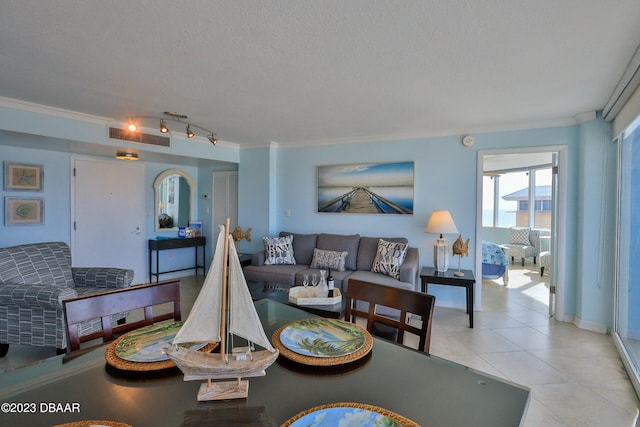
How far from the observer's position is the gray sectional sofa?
143 inches

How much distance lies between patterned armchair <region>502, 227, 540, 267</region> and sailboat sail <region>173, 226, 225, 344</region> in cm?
677

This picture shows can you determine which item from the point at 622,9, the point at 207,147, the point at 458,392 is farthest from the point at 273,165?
the point at 458,392

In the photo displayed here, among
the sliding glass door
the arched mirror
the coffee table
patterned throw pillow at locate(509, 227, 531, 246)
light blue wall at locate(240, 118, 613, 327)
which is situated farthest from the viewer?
patterned throw pillow at locate(509, 227, 531, 246)

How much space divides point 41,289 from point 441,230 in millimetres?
3821

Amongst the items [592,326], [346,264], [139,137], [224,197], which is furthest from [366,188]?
[139,137]

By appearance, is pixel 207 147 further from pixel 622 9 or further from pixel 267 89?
pixel 622 9

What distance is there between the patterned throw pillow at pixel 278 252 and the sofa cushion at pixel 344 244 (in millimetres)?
419

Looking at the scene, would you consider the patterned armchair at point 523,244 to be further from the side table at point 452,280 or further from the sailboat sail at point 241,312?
the sailboat sail at point 241,312

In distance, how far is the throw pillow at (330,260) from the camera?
405 cm

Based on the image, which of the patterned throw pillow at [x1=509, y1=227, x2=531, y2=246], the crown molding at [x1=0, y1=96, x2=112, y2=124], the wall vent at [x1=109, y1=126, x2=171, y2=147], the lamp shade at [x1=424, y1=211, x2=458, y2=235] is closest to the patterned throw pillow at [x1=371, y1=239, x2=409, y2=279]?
the lamp shade at [x1=424, y1=211, x2=458, y2=235]

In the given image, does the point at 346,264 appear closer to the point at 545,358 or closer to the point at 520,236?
the point at 545,358

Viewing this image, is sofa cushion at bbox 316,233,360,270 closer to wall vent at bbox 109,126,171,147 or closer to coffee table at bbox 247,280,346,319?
coffee table at bbox 247,280,346,319

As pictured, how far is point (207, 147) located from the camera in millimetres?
4707

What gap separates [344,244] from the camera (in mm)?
4270
